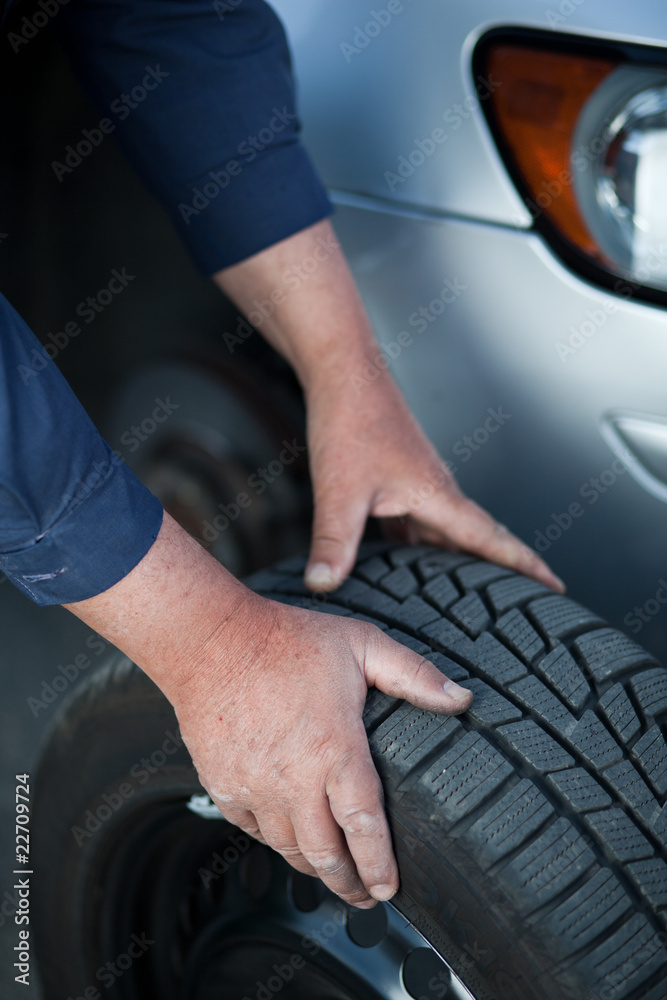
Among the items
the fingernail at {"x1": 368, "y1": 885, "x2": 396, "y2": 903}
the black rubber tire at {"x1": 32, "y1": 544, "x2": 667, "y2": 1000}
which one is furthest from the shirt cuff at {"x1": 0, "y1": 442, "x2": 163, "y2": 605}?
the fingernail at {"x1": 368, "y1": 885, "x2": 396, "y2": 903}

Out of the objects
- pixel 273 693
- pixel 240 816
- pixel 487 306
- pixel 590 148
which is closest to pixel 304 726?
pixel 273 693

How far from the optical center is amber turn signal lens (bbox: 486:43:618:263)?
100cm

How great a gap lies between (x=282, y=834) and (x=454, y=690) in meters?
0.23

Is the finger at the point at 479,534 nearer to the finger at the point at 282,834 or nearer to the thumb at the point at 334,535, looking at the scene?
the thumb at the point at 334,535

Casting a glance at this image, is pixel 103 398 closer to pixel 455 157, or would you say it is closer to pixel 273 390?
pixel 273 390

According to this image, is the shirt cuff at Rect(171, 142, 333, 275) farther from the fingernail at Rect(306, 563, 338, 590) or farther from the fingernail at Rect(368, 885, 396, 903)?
the fingernail at Rect(368, 885, 396, 903)

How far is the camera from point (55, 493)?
77cm

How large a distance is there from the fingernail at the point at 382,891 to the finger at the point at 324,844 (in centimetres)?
3

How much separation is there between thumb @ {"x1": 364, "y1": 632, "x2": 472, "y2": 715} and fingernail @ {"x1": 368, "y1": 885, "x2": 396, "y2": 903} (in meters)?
0.18

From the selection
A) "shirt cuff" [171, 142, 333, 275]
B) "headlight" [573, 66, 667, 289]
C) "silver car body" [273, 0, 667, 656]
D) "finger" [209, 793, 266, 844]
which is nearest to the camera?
"finger" [209, 793, 266, 844]

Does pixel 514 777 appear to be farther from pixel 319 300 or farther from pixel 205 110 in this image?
pixel 205 110

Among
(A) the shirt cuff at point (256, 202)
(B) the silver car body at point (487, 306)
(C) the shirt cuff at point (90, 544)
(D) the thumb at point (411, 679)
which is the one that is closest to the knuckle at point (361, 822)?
(D) the thumb at point (411, 679)

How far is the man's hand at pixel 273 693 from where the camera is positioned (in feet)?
2.63

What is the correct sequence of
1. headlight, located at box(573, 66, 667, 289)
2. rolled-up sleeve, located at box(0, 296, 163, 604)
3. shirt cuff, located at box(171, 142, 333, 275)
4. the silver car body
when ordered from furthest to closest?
shirt cuff, located at box(171, 142, 333, 275)
the silver car body
headlight, located at box(573, 66, 667, 289)
rolled-up sleeve, located at box(0, 296, 163, 604)
